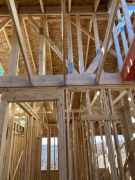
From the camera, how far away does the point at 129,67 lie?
393cm

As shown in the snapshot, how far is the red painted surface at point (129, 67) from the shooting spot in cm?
372

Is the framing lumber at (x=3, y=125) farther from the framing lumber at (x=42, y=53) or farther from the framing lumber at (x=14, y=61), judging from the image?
the framing lumber at (x=42, y=53)

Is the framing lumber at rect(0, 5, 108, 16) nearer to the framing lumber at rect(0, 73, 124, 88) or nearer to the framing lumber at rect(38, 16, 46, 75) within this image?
the framing lumber at rect(38, 16, 46, 75)

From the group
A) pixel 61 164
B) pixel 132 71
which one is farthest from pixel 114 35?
pixel 61 164

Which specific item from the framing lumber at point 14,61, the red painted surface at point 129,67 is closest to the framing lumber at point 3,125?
the framing lumber at point 14,61

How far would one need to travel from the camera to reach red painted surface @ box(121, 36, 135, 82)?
3.72 metres

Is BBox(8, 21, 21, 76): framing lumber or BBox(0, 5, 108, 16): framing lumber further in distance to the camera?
BBox(0, 5, 108, 16): framing lumber

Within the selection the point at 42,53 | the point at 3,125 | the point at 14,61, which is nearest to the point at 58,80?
the point at 42,53

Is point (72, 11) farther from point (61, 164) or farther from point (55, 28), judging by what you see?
point (61, 164)

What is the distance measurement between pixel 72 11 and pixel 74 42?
6.71ft

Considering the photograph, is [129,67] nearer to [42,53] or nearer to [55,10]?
[42,53]

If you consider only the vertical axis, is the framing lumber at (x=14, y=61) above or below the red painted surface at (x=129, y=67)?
above

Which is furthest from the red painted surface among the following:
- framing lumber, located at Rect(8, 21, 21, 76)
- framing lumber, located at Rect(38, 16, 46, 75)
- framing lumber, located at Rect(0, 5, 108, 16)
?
framing lumber, located at Rect(8, 21, 21, 76)

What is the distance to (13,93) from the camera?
4.34 metres
